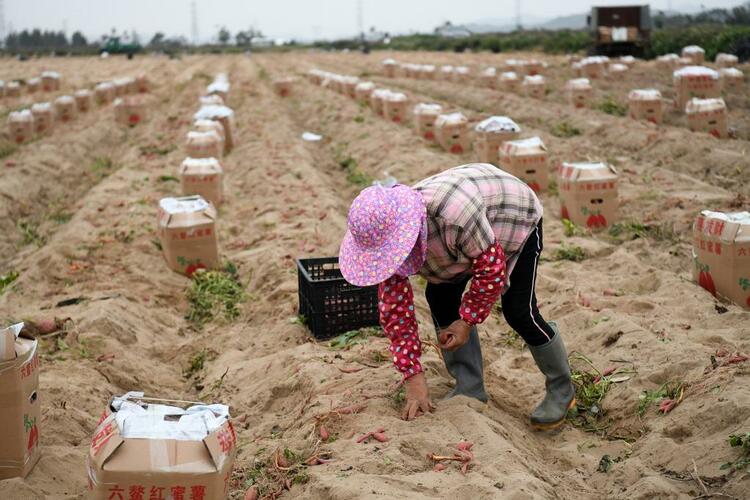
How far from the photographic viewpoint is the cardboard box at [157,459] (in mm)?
2879

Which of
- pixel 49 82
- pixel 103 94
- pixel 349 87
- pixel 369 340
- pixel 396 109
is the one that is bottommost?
pixel 369 340

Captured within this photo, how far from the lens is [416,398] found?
3.97m

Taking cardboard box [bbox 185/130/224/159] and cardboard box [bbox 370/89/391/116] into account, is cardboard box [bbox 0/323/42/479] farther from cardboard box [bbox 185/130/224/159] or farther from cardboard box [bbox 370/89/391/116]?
cardboard box [bbox 370/89/391/116]

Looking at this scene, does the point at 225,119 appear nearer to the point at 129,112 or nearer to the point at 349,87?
the point at 129,112

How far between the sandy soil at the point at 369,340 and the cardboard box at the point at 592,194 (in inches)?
12.0

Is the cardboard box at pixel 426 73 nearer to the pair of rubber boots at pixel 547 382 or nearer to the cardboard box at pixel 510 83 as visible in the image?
the cardboard box at pixel 510 83

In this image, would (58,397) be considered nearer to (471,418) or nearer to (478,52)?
(471,418)

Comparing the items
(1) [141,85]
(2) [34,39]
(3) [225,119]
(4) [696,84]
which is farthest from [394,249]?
(2) [34,39]

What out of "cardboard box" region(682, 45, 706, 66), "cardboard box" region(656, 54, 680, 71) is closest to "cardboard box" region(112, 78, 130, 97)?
"cardboard box" region(656, 54, 680, 71)

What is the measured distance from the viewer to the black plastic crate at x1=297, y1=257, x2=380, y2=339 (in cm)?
540

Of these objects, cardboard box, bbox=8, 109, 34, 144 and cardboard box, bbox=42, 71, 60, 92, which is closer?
cardboard box, bbox=8, 109, 34, 144

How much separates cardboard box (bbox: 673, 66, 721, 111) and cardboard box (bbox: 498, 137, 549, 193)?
7.55m

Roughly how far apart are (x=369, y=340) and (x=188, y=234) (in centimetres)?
263

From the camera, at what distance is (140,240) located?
323 inches
